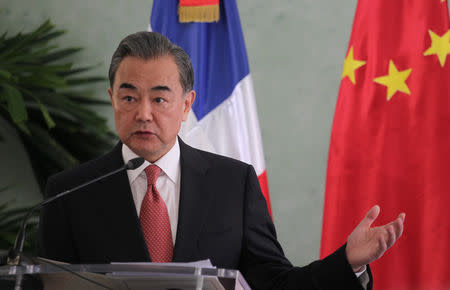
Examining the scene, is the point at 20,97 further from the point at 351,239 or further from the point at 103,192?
the point at 351,239

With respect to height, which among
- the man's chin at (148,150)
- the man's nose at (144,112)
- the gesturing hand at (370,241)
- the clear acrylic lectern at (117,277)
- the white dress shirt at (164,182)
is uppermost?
the man's nose at (144,112)

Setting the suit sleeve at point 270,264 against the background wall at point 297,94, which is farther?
the background wall at point 297,94

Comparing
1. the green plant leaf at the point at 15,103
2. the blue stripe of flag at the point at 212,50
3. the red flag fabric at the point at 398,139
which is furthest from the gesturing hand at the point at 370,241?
the green plant leaf at the point at 15,103

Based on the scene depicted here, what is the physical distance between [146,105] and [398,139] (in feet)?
5.38

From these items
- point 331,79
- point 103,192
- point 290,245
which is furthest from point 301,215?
point 103,192

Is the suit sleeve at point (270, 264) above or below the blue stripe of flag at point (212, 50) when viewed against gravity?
below

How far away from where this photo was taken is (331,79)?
12.1 ft

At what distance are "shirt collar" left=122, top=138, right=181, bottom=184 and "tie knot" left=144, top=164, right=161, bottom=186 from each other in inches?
0.8

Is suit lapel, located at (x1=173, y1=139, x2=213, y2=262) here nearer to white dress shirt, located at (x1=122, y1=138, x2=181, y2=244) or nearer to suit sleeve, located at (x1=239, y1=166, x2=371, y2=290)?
white dress shirt, located at (x1=122, y1=138, x2=181, y2=244)

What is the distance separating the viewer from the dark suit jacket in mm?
1852

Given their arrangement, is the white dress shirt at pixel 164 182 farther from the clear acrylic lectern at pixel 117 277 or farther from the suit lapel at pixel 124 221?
the clear acrylic lectern at pixel 117 277

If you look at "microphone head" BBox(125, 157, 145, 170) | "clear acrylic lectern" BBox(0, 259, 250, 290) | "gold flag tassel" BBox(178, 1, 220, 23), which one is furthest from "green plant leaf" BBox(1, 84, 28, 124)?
"clear acrylic lectern" BBox(0, 259, 250, 290)

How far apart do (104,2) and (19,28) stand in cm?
64

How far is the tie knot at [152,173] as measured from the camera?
193 centimetres
